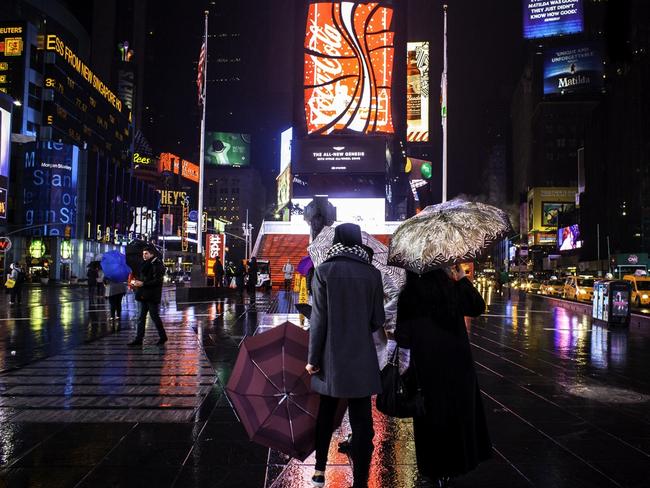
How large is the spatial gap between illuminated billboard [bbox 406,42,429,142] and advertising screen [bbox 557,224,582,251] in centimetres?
2577

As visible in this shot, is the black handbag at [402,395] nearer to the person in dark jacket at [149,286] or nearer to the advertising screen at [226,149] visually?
the person in dark jacket at [149,286]

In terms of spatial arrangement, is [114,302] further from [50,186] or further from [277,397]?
[50,186]

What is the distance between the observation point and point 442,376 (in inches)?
141

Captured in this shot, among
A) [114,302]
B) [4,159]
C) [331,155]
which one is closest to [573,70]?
[331,155]

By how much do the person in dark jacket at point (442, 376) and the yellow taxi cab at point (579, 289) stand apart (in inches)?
1132

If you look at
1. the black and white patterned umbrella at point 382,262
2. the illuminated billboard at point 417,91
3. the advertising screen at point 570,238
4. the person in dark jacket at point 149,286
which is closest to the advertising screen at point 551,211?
the advertising screen at point 570,238

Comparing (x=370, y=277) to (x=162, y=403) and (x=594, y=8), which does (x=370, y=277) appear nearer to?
(x=162, y=403)

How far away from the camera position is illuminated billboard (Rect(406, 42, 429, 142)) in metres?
91.1

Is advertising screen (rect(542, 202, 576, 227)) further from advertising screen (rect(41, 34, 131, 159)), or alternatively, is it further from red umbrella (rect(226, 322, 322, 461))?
red umbrella (rect(226, 322, 322, 461))

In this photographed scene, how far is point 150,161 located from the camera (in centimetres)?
14762

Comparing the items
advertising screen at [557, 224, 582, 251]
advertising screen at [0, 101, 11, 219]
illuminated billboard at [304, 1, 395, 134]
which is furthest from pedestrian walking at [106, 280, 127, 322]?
advertising screen at [557, 224, 582, 251]

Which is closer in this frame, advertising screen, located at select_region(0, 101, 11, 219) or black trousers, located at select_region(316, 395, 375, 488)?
black trousers, located at select_region(316, 395, 375, 488)

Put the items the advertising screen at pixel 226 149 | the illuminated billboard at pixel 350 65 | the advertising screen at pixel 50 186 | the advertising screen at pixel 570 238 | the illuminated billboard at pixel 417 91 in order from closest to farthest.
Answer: the advertising screen at pixel 50 186, the illuminated billboard at pixel 350 65, the advertising screen at pixel 570 238, the illuminated billboard at pixel 417 91, the advertising screen at pixel 226 149

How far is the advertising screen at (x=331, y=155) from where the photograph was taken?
77250 millimetres
